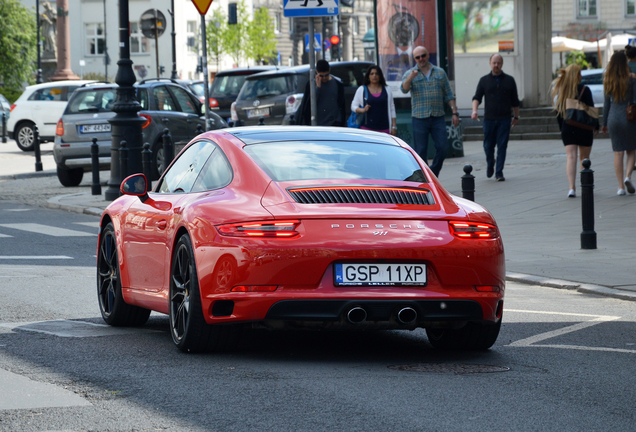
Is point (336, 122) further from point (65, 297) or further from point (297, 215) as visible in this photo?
point (297, 215)

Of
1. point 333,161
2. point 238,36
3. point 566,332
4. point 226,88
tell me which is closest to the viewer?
point 333,161

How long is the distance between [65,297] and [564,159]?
14177mm

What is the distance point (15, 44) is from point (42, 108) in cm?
3211

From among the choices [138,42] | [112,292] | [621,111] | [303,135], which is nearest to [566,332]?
[303,135]

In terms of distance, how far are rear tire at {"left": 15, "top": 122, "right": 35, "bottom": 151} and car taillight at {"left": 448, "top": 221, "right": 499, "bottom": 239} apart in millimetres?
27635

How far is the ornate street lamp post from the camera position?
1798cm

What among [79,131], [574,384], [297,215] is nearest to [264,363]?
[297,215]

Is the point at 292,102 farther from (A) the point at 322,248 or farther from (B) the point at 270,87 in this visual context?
(A) the point at 322,248

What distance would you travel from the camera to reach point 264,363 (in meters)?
6.19

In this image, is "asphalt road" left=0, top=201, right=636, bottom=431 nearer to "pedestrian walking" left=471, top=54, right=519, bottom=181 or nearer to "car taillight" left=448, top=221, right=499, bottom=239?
"car taillight" left=448, top=221, right=499, bottom=239

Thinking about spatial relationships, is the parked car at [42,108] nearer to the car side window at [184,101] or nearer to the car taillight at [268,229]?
the car side window at [184,101]

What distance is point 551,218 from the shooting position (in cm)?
1424

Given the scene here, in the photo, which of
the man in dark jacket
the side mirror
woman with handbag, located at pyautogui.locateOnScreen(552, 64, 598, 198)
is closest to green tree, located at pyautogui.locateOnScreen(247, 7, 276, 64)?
the man in dark jacket

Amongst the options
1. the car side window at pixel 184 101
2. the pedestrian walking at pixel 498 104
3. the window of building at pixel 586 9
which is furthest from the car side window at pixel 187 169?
the window of building at pixel 586 9
